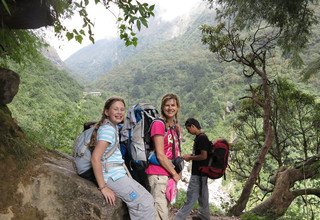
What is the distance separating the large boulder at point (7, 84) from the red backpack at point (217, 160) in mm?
2308

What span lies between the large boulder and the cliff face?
66 centimetres

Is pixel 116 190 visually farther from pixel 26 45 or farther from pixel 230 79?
pixel 230 79

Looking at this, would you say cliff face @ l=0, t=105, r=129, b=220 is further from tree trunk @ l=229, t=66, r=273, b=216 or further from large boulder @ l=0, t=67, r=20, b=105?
tree trunk @ l=229, t=66, r=273, b=216

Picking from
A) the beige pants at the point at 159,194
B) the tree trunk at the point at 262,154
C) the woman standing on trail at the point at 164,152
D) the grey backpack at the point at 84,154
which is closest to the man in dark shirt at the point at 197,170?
the woman standing on trail at the point at 164,152

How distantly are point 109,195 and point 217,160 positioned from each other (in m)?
1.85

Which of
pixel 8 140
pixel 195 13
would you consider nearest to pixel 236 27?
pixel 8 140

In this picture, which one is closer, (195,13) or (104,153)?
(104,153)

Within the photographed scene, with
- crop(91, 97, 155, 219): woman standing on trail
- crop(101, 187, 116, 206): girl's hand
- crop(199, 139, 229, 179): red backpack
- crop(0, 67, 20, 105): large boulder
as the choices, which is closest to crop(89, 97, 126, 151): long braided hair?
crop(91, 97, 155, 219): woman standing on trail

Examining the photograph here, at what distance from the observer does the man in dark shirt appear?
12.9 feet

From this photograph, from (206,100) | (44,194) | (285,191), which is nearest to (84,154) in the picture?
(44,194)

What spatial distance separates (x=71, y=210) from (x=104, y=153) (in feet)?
1.80

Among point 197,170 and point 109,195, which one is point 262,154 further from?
point 109,195

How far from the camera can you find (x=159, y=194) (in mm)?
2725

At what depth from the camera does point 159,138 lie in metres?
2.63
